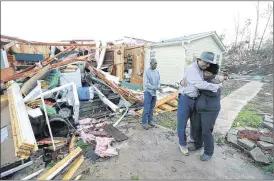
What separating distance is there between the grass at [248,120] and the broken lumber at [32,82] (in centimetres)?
626

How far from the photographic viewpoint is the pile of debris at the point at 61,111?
110 inches

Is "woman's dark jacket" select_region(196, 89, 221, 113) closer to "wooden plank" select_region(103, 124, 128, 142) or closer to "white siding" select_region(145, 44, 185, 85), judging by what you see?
"wooden plank" select_region(103, 124, 128, 142)

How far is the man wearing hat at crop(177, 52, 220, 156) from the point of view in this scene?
9.04ft

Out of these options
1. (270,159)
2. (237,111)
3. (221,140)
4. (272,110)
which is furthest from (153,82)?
(272,110)

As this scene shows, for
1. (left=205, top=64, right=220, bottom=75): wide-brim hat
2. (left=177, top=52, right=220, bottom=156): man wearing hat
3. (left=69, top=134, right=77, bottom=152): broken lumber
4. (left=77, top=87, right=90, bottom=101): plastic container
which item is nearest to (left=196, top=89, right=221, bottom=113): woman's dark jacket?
(left=177, top=52, right=220, bottom=156): man wearing hat

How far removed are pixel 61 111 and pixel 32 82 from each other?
59.5 inches

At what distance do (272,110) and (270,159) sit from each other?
4489mm

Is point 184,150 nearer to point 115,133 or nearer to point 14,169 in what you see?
point 115,133

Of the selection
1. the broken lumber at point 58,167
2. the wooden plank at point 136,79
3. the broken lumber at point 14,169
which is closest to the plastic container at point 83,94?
the broken lumber at point 58,167

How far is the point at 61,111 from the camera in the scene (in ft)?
16.0

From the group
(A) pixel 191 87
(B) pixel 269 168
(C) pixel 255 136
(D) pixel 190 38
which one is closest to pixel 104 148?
(A) pixel 191 87

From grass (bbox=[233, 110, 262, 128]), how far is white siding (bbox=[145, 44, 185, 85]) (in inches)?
202

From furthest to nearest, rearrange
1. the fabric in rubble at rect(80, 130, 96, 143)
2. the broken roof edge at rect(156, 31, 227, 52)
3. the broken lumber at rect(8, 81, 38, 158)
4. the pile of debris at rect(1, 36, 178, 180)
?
the broken roof edge at rect(156, 31, 227, 52)
the fabric in rubble at rect(80, 130, 96, 143)
the pile of debris at rect(1, 36, 178, 180)
the broken lumber at rect(8, 81, 38, 158)

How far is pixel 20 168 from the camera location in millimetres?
2650
